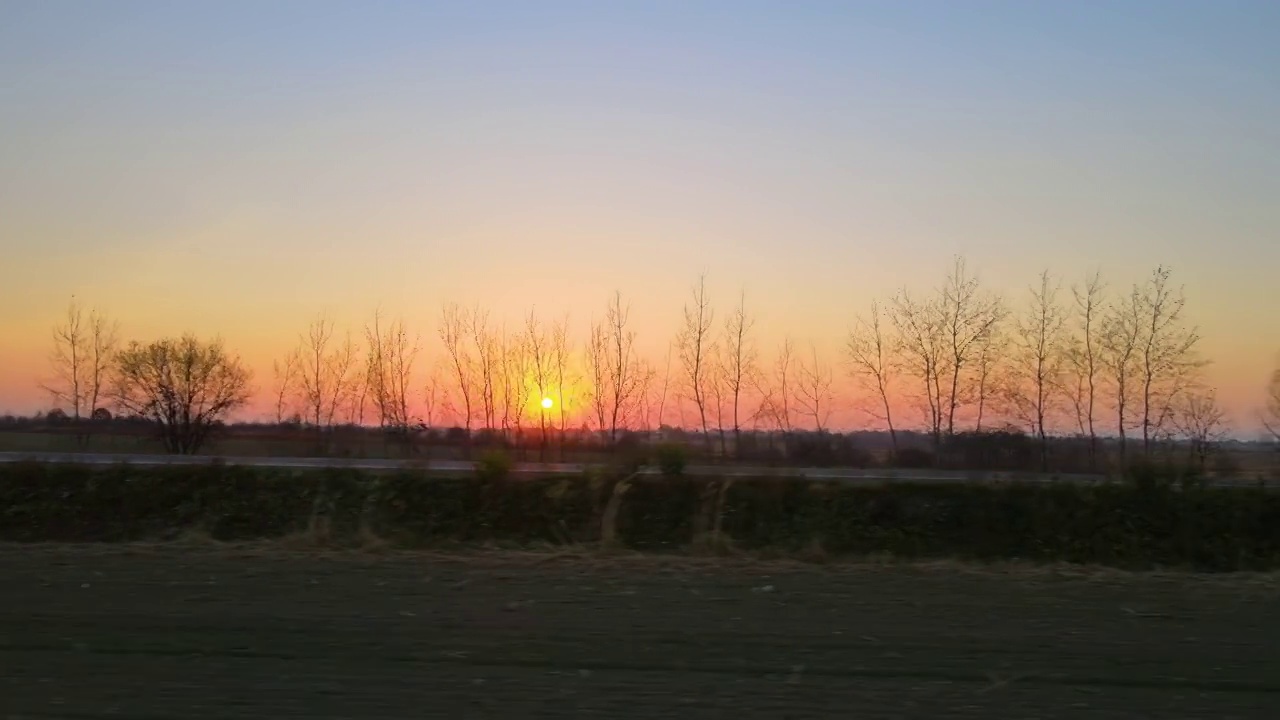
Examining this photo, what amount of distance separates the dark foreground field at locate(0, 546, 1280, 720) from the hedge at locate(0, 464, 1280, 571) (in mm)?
7032

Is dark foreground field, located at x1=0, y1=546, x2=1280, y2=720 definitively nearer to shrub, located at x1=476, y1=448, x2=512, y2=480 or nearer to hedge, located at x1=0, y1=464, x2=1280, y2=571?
hedge, located at x1=0, y1=464, x2=1280, y2=571

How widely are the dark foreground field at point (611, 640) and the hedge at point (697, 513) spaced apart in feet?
23.1

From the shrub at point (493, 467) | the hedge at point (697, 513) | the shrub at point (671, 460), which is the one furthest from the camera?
the shrub at point (671, 460)

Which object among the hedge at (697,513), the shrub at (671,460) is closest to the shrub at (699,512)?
the hedge at (697,513)

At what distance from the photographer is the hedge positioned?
22406 millimetres

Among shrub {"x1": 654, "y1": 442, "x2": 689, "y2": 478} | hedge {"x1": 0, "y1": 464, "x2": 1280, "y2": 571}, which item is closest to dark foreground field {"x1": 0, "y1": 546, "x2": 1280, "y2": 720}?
hedge {"x1": 0, "y1": 464, "x2": 1280, "y2": 571}

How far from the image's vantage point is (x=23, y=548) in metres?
16.5

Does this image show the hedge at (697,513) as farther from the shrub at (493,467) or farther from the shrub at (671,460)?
the shrub at (671,460)

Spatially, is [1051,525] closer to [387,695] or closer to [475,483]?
[475,483]

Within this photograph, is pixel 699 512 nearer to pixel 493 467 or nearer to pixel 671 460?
pixel 671 460

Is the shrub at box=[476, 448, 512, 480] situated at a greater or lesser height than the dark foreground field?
greater

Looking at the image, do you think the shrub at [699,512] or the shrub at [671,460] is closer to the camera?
the shrub at [699,512]

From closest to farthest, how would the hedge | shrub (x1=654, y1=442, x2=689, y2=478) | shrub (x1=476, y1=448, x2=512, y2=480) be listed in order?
the hedge → shrub (x1=476, y1=448, x2=512, y2=480) → shrub (x1=654, y1=442, x2=689, y2=478)

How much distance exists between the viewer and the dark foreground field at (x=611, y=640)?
8672 mm
